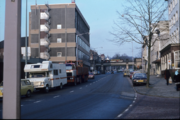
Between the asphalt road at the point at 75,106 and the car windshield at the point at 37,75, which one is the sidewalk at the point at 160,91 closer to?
the asphalt road at the point at 75,106

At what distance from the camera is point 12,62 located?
6.75 meters

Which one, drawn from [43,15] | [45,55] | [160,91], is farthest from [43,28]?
[160,91]

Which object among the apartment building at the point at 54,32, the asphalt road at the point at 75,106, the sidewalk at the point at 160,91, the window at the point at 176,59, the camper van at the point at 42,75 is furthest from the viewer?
the apartment building at the point at 54,32

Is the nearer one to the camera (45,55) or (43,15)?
(45,55)

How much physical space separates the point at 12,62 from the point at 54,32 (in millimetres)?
55019

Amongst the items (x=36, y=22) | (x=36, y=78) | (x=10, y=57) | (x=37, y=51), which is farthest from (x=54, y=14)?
(x=10, y=57)

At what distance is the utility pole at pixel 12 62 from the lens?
6609mm

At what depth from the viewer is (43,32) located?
6078 centimetres

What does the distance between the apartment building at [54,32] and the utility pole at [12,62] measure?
53.2m

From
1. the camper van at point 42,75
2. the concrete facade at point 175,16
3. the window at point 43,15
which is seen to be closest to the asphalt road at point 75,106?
the camper van at point 42,75

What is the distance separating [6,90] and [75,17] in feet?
187

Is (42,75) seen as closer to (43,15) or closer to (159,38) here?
(159,38)

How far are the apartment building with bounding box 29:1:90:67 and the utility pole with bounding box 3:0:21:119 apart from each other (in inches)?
2095

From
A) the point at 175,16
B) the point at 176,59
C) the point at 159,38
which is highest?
the point at 175,16
